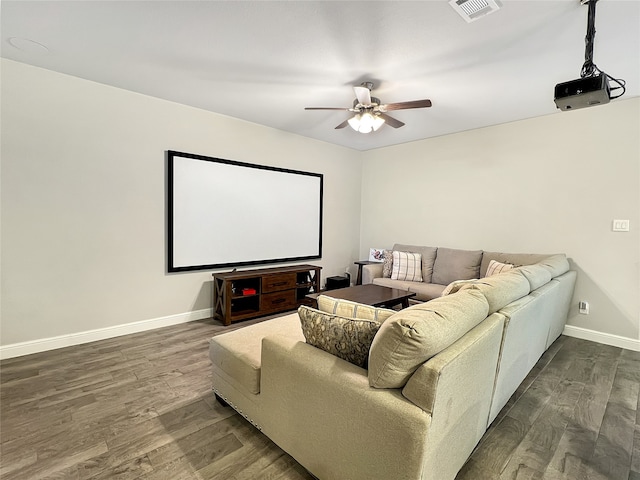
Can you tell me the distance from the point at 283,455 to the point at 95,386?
163cm

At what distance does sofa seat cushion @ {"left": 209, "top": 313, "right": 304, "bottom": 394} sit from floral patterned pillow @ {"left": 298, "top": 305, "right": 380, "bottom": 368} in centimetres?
23

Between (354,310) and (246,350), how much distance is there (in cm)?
77

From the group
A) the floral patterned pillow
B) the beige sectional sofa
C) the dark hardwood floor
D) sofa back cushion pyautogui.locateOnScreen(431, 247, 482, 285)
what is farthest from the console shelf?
the floral patterned pillow

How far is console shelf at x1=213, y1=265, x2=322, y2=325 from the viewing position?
3.73m

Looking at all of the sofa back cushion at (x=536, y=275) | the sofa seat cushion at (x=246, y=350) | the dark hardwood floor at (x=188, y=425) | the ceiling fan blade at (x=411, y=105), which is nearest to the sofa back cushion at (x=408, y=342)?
the sofa seat cushion at (x=246, y=350)

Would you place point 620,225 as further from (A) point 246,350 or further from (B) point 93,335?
(B) point 93,335

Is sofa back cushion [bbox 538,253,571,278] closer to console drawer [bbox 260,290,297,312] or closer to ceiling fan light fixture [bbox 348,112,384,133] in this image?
ceiling fan light fixture [bbox 348,112,384,133]

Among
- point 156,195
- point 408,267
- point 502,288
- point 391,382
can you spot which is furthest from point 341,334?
point 408,267

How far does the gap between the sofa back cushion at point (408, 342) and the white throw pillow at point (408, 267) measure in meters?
3.05

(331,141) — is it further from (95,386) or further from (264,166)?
(95,386)

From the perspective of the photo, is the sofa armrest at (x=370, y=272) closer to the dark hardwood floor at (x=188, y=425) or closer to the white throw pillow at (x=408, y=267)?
the white throw pillow at (x=408, y=267)

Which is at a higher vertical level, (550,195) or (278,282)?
(550,195)

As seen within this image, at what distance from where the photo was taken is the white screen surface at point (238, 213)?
365 cm

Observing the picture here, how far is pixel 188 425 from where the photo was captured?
6.34ft
